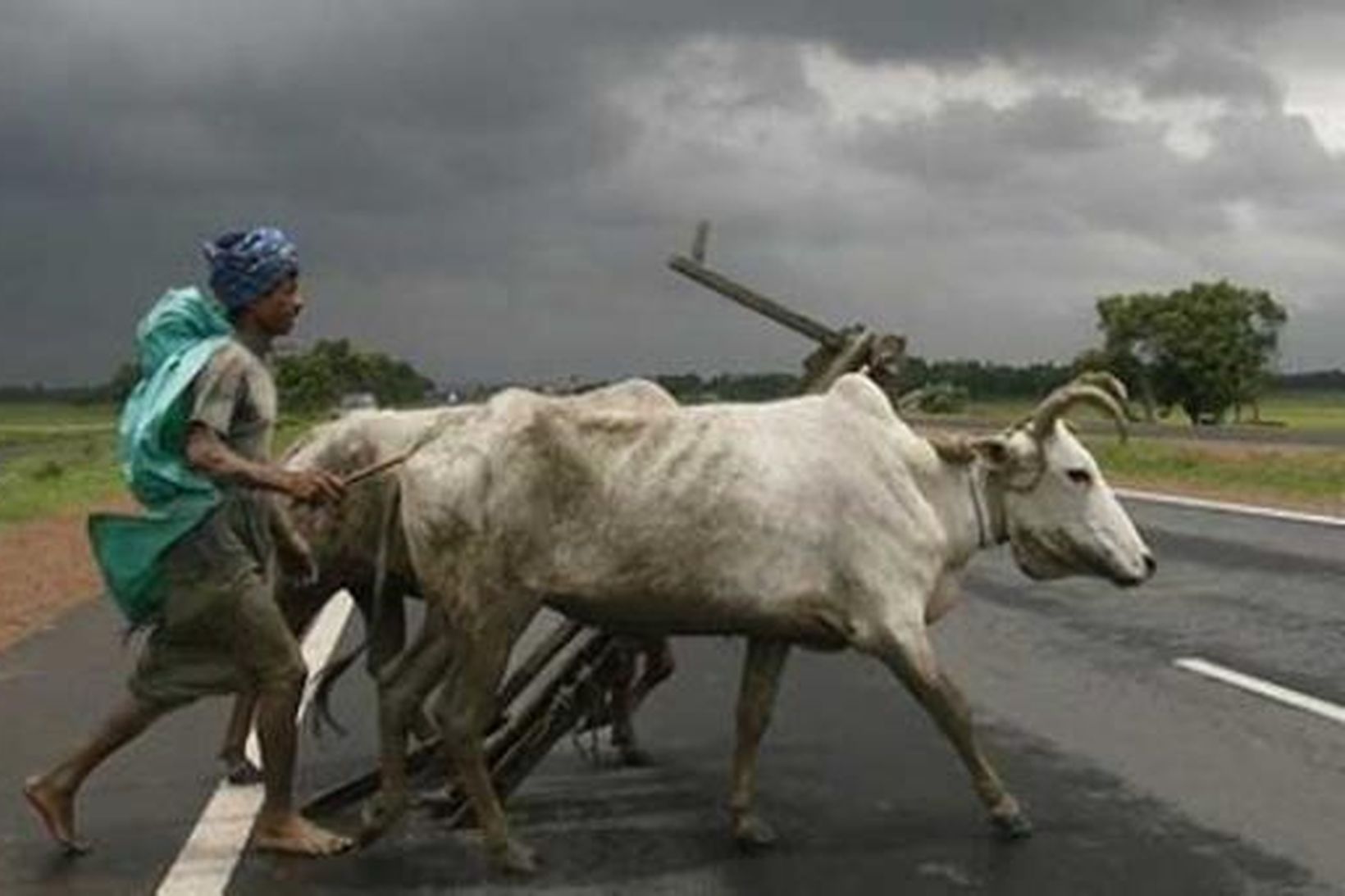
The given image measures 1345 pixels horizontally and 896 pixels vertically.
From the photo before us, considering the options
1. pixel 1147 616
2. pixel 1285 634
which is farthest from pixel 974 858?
pixel 1147 616

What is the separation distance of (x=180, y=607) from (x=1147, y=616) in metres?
8.63

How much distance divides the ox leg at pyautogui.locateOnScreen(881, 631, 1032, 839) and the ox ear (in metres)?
0.88

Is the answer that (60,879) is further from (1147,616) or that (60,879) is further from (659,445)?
(1147,616)

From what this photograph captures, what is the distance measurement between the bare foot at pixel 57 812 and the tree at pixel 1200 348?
97585 mm

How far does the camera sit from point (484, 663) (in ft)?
23.6

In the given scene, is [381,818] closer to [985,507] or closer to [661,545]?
[661,545]

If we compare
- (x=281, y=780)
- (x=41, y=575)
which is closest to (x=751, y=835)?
(x=281, y=780)

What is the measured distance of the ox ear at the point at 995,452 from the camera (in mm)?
7852

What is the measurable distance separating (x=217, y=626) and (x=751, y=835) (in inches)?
75.7

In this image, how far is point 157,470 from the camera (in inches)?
280

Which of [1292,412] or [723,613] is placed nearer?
[723,613]

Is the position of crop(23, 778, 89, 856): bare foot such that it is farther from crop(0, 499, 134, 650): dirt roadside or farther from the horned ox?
crop(0, 499, 134, 650): dirt roadside

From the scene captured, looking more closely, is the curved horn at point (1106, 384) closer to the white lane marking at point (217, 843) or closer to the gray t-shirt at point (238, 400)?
the gray t-shirt at point (238, 400)

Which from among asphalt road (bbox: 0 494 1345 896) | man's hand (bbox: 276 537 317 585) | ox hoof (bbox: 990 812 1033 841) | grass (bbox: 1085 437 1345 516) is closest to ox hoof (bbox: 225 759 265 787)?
asphalt road (bbox: 0 494 1345 896)
